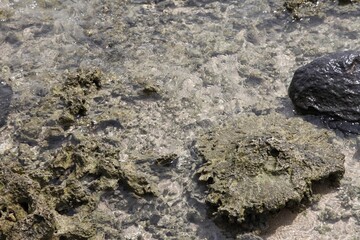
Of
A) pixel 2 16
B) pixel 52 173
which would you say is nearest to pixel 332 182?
pixel 52 173

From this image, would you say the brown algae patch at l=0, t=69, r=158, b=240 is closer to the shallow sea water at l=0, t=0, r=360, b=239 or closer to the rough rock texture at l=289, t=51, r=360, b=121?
the shallow sea water at l=0, t=0, r=360, b=239

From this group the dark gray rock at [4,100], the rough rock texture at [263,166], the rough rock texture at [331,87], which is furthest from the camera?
the dark gray rock at [4,100]

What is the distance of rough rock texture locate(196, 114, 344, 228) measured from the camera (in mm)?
2895

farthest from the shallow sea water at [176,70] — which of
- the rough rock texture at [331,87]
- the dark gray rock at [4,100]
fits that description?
the rough rock texture at [331,87]

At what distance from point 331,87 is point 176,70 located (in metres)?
0.98

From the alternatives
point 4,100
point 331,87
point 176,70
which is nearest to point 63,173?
point 4,100

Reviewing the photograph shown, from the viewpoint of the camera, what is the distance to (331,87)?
3.38 m

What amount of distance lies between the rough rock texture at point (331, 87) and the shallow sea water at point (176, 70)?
14cm

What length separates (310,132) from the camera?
3336 mm

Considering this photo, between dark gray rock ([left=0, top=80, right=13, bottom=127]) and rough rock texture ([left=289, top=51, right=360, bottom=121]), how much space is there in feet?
5.48

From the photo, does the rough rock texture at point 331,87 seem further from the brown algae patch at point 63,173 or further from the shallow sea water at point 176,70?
the brown algae patch at point 63,173

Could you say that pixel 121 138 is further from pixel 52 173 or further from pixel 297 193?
pixel 297 193

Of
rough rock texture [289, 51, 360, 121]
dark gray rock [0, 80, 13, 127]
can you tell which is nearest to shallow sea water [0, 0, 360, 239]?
dark gray rock [0, 80, 13, 127]

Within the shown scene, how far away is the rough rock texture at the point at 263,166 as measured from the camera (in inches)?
114
